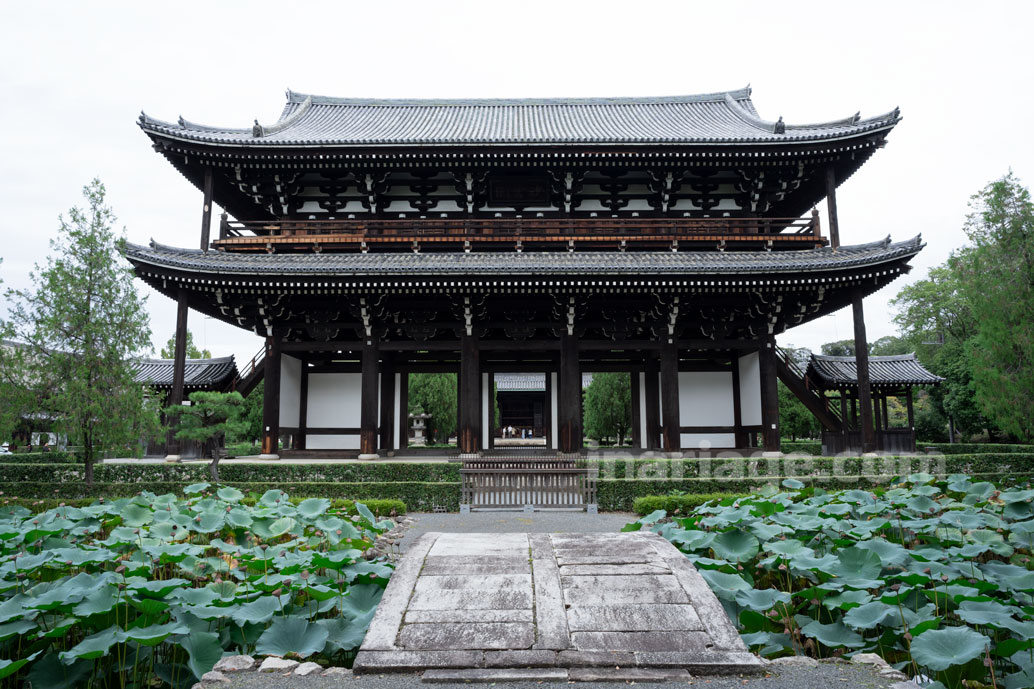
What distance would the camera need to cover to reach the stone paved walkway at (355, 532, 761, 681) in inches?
139

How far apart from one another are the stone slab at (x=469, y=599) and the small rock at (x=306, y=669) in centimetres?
74

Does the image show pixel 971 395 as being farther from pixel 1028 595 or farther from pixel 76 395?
pixel 76 395

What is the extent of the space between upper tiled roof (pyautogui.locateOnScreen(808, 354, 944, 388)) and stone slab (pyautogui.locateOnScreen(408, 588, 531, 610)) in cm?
1644

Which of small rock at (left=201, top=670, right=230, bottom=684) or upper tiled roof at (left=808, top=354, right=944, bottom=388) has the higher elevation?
upper tiled roof at (left=808, top=354, right=944, bottom=388)

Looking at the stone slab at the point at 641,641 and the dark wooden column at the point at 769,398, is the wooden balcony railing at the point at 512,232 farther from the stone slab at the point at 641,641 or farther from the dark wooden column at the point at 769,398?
the stone slab at the point at 641,641

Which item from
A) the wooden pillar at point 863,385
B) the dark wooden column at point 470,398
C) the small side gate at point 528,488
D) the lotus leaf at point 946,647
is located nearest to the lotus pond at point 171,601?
the lotus leaf at point 946,647

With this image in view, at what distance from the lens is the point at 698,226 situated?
16984 mm

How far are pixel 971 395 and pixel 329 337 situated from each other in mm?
28451

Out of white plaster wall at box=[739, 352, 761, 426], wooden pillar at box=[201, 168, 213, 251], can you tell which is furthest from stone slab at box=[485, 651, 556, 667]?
wooden pillar at box=[201, 168, 213, 251]

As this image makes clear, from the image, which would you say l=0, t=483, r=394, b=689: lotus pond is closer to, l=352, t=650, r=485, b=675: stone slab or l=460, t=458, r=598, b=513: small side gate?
l=352, t=650, r=485, b=675: stone slab

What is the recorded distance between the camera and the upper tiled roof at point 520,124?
51.9 ft

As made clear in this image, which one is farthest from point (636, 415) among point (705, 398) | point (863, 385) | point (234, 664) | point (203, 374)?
point (234, 664)

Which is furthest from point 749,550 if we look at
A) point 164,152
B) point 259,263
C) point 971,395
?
point 971,395

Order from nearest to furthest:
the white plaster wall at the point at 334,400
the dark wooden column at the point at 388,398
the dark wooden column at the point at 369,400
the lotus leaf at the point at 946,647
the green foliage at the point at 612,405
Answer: the lotus leaf at the point at 946,647 → the dark wooden column at the point at 369,400 → the white plaster wall at the point at 334,400 → the dark wooden column at the point at 388,398 → the green foliage at the point at 612,405
